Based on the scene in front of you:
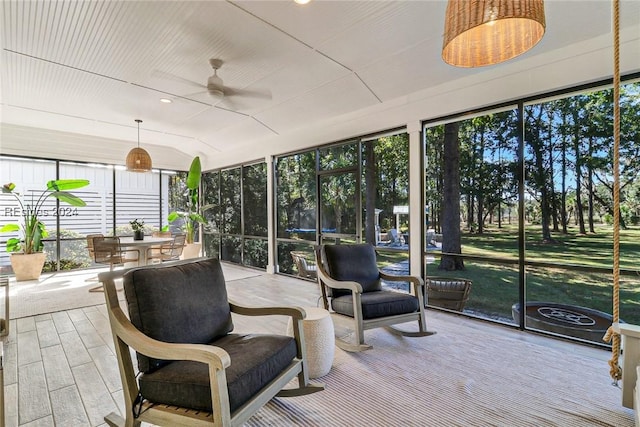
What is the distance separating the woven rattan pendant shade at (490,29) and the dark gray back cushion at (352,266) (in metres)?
2.04

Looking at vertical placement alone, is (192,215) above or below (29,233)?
above

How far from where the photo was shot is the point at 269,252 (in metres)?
6.42

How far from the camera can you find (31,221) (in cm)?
594

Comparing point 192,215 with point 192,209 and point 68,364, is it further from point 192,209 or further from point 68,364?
point 68,364

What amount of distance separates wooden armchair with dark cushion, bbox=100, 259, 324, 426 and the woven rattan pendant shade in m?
1.86

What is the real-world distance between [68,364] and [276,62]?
359cm

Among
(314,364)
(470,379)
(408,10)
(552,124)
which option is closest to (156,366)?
(314,364)

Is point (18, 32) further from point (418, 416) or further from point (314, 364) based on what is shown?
point (418, 416)

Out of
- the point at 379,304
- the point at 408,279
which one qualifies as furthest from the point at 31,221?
the point at 408,279

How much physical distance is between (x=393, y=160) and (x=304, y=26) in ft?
7.55

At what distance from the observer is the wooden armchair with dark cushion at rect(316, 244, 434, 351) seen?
9.10 ft

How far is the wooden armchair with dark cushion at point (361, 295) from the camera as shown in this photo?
2.77 metres

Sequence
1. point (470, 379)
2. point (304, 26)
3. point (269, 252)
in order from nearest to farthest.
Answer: point (470, 379), point (304, 26), point (269, 252)

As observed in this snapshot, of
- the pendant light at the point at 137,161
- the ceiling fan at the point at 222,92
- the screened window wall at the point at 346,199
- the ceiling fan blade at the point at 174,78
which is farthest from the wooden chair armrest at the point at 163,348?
the pendant light at the point at 137,161
